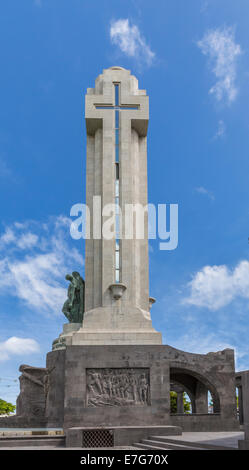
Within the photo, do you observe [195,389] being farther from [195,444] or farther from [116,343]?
[195,444]

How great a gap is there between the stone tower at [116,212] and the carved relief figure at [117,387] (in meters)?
1.65

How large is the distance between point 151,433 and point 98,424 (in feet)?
10.7

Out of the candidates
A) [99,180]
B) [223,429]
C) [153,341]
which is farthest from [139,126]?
[223,429]

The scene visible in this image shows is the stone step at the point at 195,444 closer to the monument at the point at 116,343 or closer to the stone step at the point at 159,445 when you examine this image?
the stone step at the point at 159,445

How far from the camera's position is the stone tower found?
24906 millimetres

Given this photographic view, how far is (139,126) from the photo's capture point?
29.6m

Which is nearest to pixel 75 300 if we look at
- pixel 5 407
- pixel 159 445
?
pixel 159 445

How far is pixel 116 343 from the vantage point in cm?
2395

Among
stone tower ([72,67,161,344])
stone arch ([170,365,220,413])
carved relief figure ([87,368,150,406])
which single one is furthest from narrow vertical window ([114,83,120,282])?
stone arch ([170,365,220,413])

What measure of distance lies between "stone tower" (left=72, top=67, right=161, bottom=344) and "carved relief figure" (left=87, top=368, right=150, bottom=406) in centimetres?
165

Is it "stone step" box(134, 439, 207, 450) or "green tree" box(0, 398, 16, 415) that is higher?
"stone step" box(134, 439, 207, 450)

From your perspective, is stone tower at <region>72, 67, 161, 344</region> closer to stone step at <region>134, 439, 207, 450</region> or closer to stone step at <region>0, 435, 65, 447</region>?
stone step at <region>0, 435, 65, 447</region>

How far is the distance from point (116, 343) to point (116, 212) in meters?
7.66

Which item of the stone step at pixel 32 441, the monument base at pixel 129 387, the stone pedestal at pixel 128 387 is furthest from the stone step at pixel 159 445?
the stone pedestal at pixel 128 387
